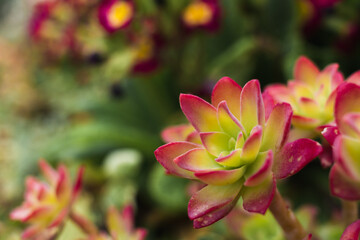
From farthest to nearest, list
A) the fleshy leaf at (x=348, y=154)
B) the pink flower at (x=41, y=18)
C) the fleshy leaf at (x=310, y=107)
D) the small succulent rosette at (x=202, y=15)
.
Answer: the pink flower at (x=41, y=18) < the small succulent rosette at (x=202, y=15) < the fleshy leaf at (x=310, y=107) < the fleshy leaf at (x=348, y=154)

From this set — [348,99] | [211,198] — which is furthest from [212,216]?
[348,99]

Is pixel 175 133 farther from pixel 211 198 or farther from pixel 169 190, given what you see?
pixel 169 190

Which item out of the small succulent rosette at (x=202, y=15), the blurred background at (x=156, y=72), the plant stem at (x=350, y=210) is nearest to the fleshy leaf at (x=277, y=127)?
the plant stem at (x=350, y=210)

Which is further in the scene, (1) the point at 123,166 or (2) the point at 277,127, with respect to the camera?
(1) the point at 123,166

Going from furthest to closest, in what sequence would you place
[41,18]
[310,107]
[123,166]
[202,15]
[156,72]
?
1. [41,18]
2. [156,72]
3. [202,15]
4. [123,166]
5. [310,107]

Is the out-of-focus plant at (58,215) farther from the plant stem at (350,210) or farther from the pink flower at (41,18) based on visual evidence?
the pink flower at (41,18)

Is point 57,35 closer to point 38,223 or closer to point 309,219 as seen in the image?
point 38,223

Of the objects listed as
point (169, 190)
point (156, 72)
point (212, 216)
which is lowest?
point (169, 190)
